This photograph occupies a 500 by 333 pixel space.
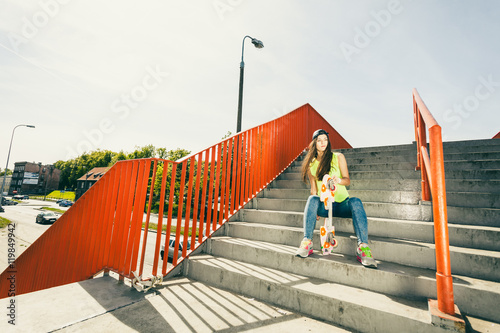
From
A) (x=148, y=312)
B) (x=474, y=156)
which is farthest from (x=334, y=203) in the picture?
(x=474, y=156)

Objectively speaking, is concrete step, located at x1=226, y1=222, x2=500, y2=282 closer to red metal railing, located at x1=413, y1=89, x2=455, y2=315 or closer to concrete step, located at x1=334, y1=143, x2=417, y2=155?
red metal railing, located at x1=413, y1=89, x2=455, y2=315

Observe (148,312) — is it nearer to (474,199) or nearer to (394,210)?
(394,210)

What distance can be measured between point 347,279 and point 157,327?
65.0 inches

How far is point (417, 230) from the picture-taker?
7.96ft

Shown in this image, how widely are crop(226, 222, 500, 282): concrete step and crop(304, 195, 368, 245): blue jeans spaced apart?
0.21 m

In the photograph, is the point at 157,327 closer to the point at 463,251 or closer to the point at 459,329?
the point at 459,329

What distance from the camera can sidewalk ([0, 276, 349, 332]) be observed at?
177cm

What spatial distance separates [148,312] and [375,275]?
6.52 feet

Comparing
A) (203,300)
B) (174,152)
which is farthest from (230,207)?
(174,152)

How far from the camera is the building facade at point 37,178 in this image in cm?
8462

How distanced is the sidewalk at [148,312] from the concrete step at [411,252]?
90 centimetres

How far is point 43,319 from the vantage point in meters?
1.85

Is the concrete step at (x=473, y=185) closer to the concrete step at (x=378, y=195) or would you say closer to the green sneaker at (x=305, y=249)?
the concrete step at (x=378, y=195)

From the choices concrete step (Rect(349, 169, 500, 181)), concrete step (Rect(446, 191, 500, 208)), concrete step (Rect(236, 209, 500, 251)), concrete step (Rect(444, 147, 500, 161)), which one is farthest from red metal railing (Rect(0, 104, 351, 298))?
concrete step (Rect(444, 147, 500, 161))
